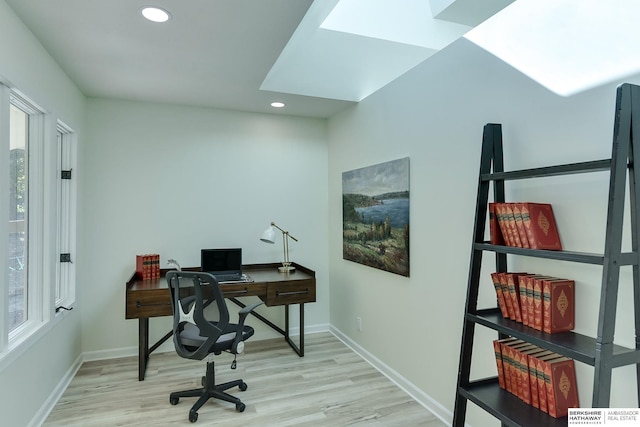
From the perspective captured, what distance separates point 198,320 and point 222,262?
111 centimetres

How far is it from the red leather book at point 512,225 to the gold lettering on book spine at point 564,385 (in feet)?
1.88

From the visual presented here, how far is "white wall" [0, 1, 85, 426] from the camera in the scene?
190 cm

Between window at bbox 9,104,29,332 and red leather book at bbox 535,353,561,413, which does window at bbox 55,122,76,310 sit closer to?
window at bbox 9,104,29,332

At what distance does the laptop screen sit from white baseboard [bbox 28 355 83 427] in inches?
51.1

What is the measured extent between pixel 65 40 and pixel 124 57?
0.34m

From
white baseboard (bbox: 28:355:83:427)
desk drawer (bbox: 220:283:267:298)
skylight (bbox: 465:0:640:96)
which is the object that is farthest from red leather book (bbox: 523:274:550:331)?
white baseboard (bbox: 28:355:83:427)

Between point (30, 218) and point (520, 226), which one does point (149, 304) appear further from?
point (520, 226)

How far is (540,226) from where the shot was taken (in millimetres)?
1633

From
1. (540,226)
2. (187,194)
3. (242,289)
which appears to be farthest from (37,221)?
(540,226)

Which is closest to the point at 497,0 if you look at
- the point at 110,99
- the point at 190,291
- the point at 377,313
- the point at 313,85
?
the point at 313,85

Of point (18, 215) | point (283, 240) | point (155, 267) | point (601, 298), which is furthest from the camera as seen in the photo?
point (283, 240)

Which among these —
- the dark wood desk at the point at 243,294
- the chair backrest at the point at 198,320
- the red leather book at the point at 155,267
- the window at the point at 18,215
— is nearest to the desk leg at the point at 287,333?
the dark wood desk at the point at 243,294

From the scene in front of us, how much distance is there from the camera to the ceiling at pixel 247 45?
1.97 m

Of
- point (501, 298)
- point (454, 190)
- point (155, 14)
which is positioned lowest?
point (501, 298)
